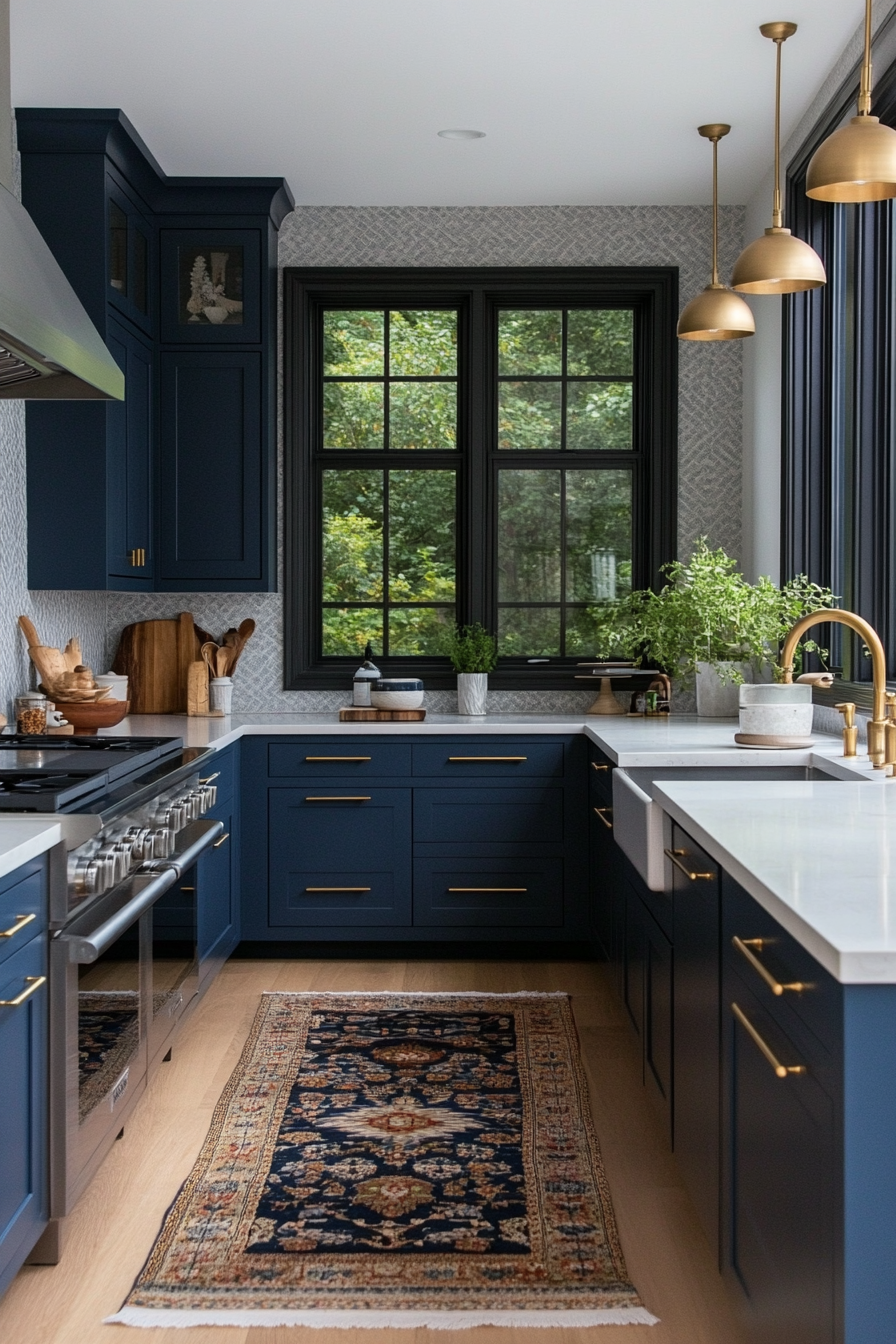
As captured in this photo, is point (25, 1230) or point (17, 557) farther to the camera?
point (17, 557)

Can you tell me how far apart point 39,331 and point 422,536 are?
8.06 ft

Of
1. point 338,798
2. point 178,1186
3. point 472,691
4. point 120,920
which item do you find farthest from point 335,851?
point 120,920

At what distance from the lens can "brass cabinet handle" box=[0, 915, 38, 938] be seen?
1.99 m

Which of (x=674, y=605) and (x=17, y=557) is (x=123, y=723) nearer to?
(x=17, y=557)

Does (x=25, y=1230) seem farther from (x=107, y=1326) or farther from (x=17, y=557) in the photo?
(x=17, y=557)

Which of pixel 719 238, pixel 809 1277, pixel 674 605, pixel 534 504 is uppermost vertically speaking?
pixel 719 238

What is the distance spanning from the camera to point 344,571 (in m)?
4.97

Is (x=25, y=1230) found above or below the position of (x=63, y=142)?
below

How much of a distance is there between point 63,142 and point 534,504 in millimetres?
2145

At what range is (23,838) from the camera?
2.10 m

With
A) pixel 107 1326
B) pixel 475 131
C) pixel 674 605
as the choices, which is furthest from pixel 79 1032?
pixel 475 131

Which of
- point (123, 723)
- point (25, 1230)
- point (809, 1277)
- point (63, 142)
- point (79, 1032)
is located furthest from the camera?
point (123, 723)

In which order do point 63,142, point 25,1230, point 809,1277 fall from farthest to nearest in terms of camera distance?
point 63,142, point 25,1230, point 809,1277

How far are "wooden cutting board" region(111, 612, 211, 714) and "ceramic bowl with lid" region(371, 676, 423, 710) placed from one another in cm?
76
